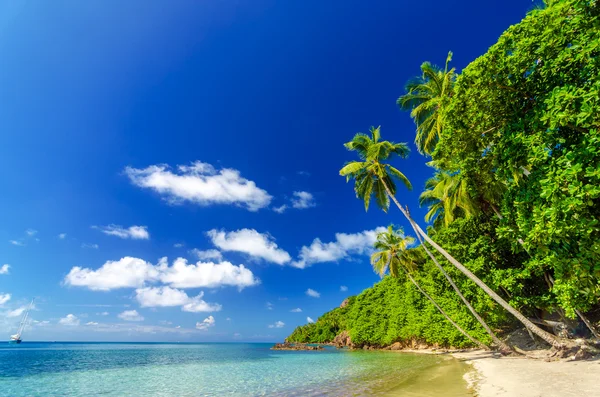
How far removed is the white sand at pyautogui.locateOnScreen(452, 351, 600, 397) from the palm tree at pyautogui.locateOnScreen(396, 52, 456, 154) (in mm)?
11223

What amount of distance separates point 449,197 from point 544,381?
10013mm

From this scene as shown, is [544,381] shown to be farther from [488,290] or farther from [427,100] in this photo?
[427,100]

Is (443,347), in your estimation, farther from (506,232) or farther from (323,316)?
(323,316)

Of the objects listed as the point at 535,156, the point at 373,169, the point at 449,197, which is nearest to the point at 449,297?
the point at 449,197

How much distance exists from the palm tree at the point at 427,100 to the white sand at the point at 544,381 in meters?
11.2

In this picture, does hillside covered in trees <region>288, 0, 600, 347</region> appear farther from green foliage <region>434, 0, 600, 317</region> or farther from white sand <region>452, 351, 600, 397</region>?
white sand <region>452, 351, 600, 397</region>

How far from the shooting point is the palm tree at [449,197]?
587 inches

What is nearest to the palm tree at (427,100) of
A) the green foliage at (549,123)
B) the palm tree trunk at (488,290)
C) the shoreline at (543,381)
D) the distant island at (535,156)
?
the distant island at (535,156)

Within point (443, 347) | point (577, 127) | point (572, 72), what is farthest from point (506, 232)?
point (443, 347)

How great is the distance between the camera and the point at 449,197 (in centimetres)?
1716

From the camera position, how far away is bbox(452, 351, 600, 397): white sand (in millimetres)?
7562

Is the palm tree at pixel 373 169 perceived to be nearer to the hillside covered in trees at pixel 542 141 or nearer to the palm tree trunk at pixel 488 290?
the palm tree trunk at pixel 488 290

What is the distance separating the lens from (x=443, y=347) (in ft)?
103

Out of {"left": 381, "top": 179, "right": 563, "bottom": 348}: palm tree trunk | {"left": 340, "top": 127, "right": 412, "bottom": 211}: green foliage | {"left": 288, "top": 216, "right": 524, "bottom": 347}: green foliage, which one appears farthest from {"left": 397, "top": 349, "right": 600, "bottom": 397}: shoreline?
{"left": 340, "top": 127, "right": 412, "bottom": 211}: green foliage
